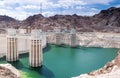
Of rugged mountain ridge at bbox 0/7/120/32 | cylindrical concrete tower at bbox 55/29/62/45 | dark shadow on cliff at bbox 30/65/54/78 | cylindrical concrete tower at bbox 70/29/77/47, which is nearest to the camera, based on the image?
dark shadow on cliff at bbox 30/65/54/78

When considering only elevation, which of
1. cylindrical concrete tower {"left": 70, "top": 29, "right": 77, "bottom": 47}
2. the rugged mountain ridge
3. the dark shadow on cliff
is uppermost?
the rugged mountain ridge

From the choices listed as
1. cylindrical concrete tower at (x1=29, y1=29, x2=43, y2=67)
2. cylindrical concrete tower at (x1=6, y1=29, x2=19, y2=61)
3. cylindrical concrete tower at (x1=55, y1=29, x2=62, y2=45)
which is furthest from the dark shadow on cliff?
cylindrical concrete tower at (x1=55, y1=29, x2=62, y2=45)

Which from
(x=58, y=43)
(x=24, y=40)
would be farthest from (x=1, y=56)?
(x=58, y=43)

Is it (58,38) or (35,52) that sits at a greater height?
(35,52)

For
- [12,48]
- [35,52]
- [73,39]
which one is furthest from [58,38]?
[35,52]

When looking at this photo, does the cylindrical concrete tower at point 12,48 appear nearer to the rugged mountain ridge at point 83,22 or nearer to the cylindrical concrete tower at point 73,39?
the cylindrical concrete tower at point 73,39

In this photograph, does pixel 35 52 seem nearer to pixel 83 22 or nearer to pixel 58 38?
pixel 58 38

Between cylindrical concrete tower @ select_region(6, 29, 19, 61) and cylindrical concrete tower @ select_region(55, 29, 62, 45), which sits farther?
cylindrical concrete tower @ select_region(55, 29, 62, 45)

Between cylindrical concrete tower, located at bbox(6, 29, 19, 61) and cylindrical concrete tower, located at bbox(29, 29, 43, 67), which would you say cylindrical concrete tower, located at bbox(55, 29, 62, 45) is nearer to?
cylindrical concrete tower, located at bbox(6, 29, 19, 61)
